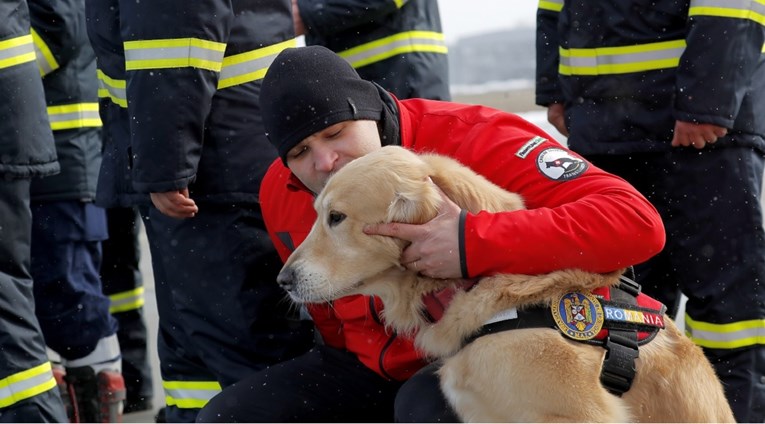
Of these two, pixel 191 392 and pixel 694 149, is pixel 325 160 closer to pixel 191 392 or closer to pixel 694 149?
pixel 191 392

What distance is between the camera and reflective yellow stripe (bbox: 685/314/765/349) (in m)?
3.92

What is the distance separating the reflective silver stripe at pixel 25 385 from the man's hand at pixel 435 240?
1.77 m

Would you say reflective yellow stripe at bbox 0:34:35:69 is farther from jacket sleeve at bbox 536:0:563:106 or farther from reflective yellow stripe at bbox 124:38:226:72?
jacket sleeve at bbox 536:0:563:106

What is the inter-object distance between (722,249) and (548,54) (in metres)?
1.27

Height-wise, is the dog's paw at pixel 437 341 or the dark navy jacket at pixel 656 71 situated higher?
the dark navy jacket at pixel 656 71

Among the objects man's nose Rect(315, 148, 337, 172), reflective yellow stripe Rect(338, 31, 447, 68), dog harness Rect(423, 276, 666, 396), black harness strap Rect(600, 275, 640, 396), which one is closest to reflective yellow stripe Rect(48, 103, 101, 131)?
reflective yellow stripe Rect(338, 31, 447, 68)

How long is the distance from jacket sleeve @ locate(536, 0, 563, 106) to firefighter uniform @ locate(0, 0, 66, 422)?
216 cm

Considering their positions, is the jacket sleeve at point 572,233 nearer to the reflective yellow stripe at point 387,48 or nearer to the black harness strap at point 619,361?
the black harness strap at point 619,361

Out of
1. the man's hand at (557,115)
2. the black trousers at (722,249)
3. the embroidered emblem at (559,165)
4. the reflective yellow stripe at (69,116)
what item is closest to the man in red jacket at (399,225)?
the embroidered emblem at (559,165)

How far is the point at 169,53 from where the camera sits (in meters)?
3.48

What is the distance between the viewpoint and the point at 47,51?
5.13 meters

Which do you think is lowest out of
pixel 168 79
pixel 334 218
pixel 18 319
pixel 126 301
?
pixel 126 301

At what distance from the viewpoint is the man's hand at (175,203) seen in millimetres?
3543

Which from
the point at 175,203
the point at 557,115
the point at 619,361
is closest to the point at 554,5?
the point at 557,115
